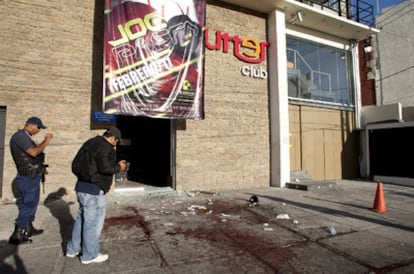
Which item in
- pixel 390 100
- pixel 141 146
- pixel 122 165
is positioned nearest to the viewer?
pixel 122 165

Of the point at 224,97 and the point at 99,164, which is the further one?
the point at 224,97

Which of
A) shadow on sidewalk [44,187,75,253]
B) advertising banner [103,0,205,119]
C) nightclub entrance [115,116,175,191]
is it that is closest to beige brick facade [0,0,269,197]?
shadow on sidewalk [44,187,75,253]

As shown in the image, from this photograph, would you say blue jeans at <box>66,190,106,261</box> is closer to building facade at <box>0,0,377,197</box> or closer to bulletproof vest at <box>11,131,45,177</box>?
bulletproof vest at <box>11,131,45,177</box>

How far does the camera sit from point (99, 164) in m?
3.21

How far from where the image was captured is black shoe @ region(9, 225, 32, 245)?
386cm

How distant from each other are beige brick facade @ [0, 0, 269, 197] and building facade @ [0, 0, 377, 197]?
0.09ft

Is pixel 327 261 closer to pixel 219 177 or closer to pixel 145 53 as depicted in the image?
pixel 219 177

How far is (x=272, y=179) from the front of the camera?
1035cm

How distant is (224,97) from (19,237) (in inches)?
291

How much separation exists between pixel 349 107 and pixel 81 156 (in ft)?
46.5

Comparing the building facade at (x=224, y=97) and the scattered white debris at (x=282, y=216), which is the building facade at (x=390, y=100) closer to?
the building facade at (x=224, y=97)

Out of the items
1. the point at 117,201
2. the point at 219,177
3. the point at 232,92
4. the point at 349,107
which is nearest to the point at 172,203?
the point at 117,201

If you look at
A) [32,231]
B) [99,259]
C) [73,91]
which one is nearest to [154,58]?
[73,91]

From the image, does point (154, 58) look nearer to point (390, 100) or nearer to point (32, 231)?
point (32, 231)
